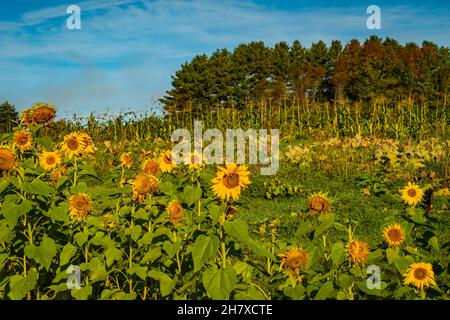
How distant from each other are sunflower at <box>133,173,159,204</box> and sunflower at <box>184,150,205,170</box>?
0.86ft

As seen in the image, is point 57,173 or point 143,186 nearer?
point 143,186

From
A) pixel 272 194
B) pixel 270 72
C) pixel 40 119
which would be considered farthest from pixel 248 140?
pixel 270 72

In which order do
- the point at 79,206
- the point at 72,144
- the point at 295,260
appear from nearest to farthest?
1. the point at 295,260
2. the point at 79,206
3. the point at 72,144

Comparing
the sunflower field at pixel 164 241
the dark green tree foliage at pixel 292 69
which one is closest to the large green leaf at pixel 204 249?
the sunflower field at pixel 164 241

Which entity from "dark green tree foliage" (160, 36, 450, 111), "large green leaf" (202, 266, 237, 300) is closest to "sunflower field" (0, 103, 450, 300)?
"large green leaf" (202, 266, 237, 300)

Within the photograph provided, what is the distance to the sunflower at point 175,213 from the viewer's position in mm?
3096

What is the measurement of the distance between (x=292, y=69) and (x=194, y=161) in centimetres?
5758

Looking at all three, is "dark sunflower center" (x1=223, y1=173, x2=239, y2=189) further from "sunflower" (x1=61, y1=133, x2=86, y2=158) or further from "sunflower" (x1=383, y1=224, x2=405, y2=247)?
"sunflower" (x1=61, y1=133, x2=86, y2=158)

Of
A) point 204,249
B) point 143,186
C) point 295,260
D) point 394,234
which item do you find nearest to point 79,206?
point 143,186

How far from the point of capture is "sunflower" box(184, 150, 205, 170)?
3203 mm

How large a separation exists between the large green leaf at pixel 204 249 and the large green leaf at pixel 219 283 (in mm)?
73

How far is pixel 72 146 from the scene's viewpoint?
3701mm

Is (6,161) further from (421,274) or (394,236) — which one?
(421,274)

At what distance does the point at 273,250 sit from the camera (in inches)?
141
